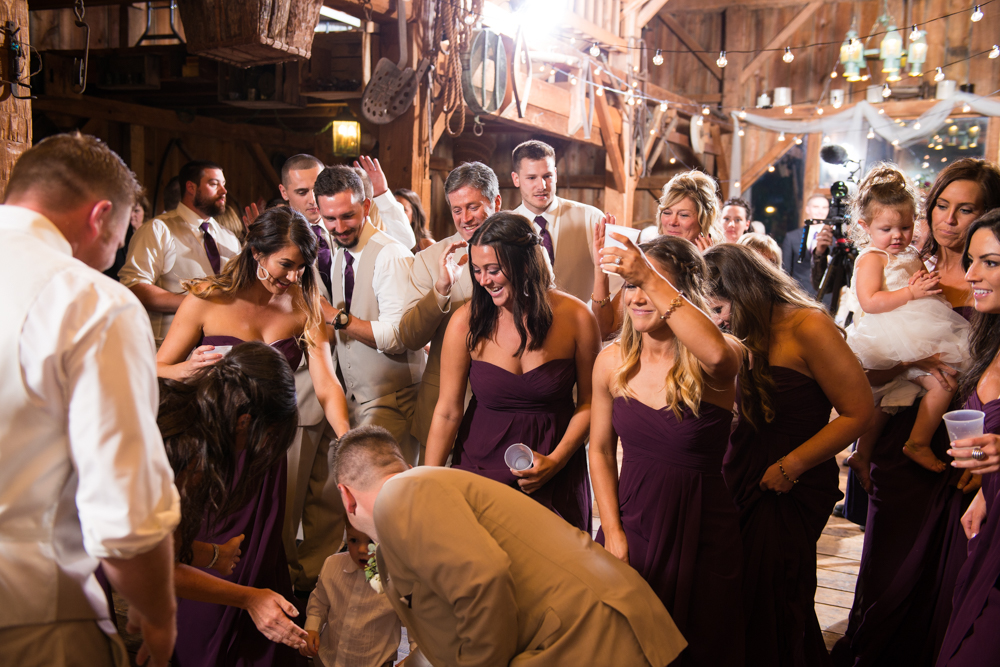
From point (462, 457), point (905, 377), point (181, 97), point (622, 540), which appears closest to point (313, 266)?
point (462, 457)

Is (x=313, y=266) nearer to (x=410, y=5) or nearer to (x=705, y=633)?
(x=705, y=633)

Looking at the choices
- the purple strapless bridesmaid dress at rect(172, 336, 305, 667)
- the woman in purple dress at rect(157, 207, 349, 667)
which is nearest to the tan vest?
the woman in purple dress at rect(157, 207, 349, 667)

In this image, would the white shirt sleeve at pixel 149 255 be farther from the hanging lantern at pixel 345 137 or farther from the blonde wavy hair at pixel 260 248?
the hanging lantern at pixel 345 137

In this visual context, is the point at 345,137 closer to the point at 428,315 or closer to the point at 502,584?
the point at 428,315

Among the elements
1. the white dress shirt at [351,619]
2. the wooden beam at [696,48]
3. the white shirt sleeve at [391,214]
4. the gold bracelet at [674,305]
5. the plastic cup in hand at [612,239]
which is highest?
the wooden beam at [696,48]

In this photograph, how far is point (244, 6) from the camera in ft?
9.96

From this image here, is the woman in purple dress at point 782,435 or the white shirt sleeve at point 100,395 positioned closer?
the white shirt sleeve at point 100,395

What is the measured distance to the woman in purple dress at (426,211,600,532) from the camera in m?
2.37

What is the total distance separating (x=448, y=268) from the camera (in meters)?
2.78

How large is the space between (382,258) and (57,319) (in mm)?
2038

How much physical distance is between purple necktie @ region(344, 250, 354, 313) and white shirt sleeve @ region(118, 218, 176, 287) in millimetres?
1158

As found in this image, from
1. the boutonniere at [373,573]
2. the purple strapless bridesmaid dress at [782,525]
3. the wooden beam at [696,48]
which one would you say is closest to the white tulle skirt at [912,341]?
the purple strapless bridesmaid dress at [782,525]

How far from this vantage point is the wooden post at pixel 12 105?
2.55 metres

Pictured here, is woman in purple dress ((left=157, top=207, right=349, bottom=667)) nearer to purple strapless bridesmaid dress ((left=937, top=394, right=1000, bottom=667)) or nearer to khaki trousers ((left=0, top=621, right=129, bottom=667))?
khaki trousers ((left=0, top=621, right=129, bottom=667))
